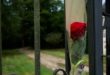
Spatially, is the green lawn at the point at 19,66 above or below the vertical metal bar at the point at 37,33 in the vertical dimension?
below

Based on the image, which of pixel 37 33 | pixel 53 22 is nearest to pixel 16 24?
pixel 53 22

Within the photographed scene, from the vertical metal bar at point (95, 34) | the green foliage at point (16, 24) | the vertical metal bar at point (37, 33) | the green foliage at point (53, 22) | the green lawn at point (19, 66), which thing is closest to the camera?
the vertical metal bar at point (95, 34)

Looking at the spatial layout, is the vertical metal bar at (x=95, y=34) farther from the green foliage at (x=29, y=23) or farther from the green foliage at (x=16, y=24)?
the green foliage at (x=16, y=24)

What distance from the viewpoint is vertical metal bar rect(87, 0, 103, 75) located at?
42.6 inches

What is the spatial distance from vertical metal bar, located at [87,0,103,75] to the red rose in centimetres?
8

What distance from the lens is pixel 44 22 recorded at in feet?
11.2

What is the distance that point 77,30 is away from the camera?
118cm

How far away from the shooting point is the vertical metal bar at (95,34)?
1.08 m


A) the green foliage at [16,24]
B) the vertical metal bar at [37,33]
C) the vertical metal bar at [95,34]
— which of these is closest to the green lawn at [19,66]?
the green foliage at [16,24]

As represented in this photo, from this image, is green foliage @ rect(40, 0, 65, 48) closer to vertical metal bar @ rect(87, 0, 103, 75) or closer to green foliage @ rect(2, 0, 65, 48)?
green foliage @ rect(2, 0, 65, 48)

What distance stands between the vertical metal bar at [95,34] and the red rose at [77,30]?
0.08 m

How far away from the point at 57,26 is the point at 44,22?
0.36m

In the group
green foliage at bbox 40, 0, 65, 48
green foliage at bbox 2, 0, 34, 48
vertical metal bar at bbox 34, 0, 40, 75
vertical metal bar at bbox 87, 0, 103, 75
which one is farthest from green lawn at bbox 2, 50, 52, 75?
vertical metal bar at bbox 87, 0, 103, 75

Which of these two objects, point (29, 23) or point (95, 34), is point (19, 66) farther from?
point (95, 34)
